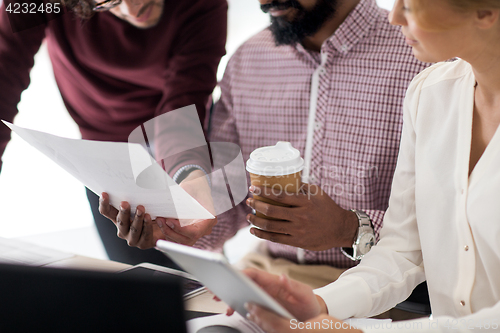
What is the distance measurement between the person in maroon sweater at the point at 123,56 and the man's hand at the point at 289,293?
0.85 metres

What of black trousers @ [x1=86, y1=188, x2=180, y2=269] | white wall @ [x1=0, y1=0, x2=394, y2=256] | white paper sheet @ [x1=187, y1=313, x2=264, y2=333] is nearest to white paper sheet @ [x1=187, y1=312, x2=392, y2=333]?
white paper sheet @ [x1=187, y1=313, x2=264, y2=333]

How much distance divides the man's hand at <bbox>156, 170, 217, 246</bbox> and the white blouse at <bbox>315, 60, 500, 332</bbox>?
39 centimetres


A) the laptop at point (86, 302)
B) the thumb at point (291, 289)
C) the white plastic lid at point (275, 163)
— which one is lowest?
the thumb at point (291, 289)

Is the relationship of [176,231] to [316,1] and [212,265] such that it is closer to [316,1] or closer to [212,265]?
[212,265]

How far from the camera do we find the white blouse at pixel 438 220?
800mm

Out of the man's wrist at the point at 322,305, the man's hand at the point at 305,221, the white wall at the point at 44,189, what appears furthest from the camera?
the white wall at the point at 44,189

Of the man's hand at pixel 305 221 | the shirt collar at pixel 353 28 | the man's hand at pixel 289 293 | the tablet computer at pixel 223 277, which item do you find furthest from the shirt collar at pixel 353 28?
the tablet computer at pixel 223 277

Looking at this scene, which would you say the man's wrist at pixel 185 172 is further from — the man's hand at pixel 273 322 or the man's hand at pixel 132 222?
the man's hand at pixel 273 322

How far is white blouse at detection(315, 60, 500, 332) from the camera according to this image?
800mm

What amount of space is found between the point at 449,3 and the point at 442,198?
1.20ft

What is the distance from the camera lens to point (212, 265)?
0.54 m

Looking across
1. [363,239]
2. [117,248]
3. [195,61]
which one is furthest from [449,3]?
[117,248]

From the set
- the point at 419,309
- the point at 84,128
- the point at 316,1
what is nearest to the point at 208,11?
the point at 316,1

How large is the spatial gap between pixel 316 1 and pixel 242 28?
1.03 metres
